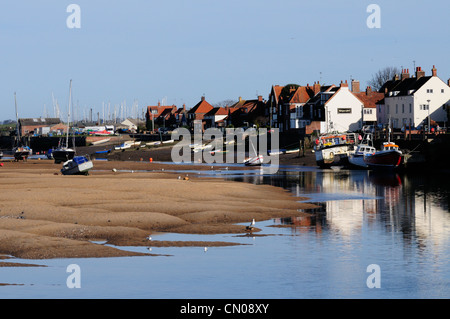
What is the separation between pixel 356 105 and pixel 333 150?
37.4 meters

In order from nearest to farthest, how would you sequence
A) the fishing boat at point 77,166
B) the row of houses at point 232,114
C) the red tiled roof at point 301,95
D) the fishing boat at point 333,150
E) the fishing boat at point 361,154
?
1. the fishing boat at point 77,166
2. the fishing boat at point 361,154
3. the fishing boat at point 333,150
4. the red tiled roof at point 301,95
5. the row of houses at point 232,114

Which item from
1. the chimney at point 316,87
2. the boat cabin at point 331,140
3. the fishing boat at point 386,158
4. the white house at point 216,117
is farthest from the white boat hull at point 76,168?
the white house at point 216,117

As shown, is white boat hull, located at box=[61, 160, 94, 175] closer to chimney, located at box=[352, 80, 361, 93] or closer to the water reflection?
the water reflection

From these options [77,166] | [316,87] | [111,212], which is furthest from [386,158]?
[316,87]

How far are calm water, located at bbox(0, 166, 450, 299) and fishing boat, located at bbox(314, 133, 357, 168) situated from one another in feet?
160

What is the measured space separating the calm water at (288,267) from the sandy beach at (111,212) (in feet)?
4.28

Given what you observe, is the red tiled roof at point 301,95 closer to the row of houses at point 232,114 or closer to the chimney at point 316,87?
the chimney at point 316,87

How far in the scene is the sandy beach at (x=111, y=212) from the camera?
28.3m

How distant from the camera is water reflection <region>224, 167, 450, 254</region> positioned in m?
35.4

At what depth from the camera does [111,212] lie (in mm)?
36438

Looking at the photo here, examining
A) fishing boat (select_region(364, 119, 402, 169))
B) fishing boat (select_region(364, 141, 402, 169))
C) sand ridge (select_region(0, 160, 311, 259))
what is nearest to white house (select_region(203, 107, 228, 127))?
fishing boat (select_region(364, 119, 402, 169))

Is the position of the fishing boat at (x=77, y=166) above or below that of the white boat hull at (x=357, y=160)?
above
